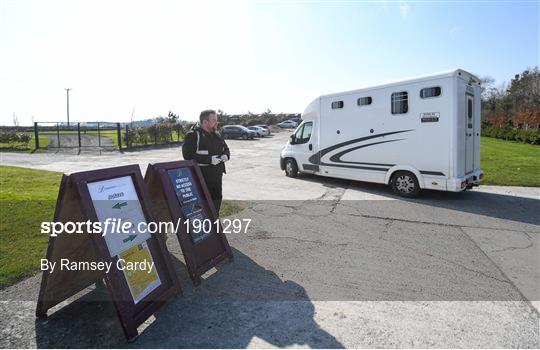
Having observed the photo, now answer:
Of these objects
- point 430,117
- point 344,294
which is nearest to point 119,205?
point 344,294

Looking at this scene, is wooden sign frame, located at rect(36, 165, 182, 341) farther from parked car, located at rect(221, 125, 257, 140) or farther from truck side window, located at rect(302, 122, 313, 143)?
parked car, located at rect(221, 125, 257, 140)

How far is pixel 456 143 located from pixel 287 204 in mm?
4168

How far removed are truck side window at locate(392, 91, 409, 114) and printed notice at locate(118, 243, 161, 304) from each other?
7.72 metres

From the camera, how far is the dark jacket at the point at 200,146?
17.8 ft

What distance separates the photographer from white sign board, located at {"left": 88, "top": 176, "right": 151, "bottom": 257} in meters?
3.43

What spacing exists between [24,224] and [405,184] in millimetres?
8511

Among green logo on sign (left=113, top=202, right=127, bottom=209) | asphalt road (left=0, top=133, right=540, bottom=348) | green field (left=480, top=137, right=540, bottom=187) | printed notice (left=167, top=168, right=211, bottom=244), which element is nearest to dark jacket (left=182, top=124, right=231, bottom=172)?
printed notice (left=167, top=168, right=211, bottom=244)

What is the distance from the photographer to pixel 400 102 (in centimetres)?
948

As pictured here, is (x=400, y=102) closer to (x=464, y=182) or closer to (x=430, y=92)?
(x=430, y=92)

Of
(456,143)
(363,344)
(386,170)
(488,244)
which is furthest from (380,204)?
(363,344)

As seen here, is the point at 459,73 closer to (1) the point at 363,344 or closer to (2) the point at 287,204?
(2) the point at 287,204

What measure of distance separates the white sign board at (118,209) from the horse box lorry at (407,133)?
7.43m

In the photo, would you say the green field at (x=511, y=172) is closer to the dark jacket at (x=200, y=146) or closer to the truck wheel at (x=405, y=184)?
the truck wheel at (x=405, y=184)

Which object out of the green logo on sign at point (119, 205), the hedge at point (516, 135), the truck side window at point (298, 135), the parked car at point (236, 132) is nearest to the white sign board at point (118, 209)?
the green logo on sign at point (119, 205)
